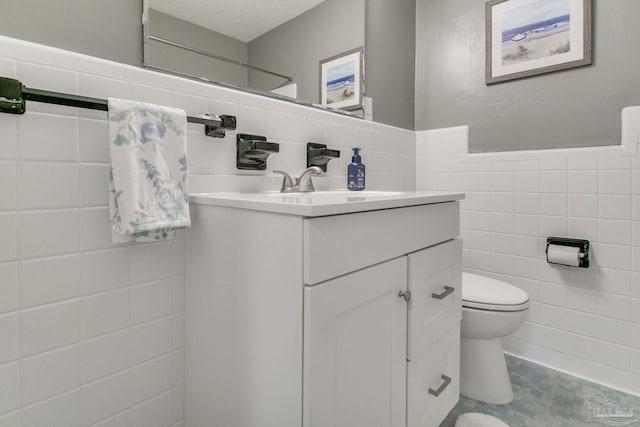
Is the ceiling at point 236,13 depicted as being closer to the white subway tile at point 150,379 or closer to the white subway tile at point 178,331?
the white subway tile at point 178,331

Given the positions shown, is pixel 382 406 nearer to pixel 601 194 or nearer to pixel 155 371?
pixel 155 371

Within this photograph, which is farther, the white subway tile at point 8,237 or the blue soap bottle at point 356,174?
the blue soap bottle at point 356,174

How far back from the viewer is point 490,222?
6.03 feet

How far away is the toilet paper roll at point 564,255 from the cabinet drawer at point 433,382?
0.72 metres

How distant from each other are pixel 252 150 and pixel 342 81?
757 mm

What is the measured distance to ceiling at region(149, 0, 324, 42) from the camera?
41.1 inches

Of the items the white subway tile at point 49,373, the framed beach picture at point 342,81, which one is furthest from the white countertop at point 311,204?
the framed beach picture at point 342,81

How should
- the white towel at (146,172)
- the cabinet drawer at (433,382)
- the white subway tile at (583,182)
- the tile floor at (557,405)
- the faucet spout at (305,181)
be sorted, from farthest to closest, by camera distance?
1. the white subway tile at (583,182)
2. the tile floor at (557,405)
3. the faucet spout at (305,181)
4. the cabinet drawer at (433,382)
5. the white towel at (146,172)

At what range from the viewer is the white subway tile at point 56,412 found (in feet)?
2.46

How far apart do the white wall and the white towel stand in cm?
11

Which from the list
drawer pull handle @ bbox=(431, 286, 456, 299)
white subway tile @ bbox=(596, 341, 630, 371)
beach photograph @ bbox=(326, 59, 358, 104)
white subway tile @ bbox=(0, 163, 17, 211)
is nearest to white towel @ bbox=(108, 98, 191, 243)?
white subway tile @ bbox=(0, 163, 17, 211)

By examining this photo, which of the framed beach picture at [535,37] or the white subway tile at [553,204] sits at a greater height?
the framed beach picture at [535,37]

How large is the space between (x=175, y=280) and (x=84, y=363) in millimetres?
277

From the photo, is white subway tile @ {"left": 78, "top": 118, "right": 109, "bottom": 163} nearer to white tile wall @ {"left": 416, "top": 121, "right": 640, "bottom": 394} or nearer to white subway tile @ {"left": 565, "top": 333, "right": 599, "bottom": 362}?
white tile wall @ {"left": 416, "top": 121, "right": 640, "bottom": 394}
